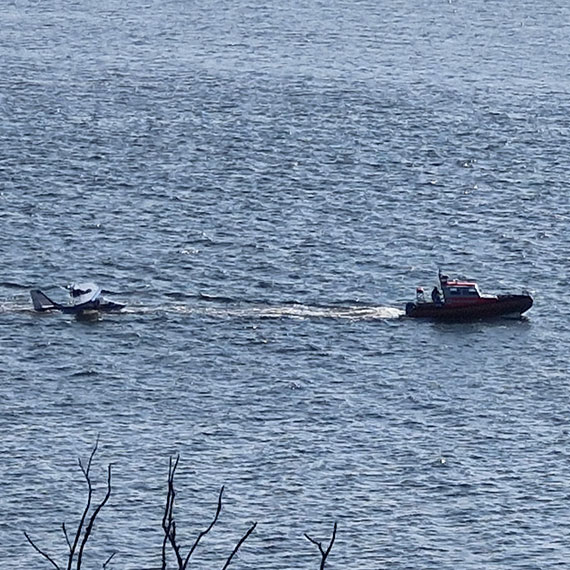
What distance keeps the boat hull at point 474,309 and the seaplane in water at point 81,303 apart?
18.4m

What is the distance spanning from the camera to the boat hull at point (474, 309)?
10650 centimetres

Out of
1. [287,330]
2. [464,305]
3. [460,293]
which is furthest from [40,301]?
[464,305]

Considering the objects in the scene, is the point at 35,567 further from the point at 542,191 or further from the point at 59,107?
the point at 59,107

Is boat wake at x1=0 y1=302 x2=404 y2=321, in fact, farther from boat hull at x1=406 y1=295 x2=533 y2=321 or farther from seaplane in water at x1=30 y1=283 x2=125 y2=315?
boat hull at x1=406 y1=295 x2=533 y2=321

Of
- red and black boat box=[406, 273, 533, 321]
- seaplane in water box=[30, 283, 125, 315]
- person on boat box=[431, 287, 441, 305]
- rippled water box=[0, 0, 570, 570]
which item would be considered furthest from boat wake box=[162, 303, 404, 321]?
seaplane in water box=[30, 283, 125, 315]

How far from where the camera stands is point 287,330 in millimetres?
102875

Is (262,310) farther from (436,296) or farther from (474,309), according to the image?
(474,309)

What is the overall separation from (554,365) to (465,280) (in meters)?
17.1

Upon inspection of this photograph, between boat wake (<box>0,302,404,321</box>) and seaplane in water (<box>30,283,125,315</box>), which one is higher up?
seaplane in water (<box>30,283,125,315</box>)

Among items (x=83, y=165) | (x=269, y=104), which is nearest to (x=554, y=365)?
(x=83, y=165)

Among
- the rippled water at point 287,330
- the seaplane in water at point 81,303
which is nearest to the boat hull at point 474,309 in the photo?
the rippled water at point 287,330

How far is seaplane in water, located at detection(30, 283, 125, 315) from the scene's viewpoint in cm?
10331

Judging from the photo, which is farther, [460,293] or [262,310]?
[460,293]

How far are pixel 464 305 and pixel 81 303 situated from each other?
23678 mm
